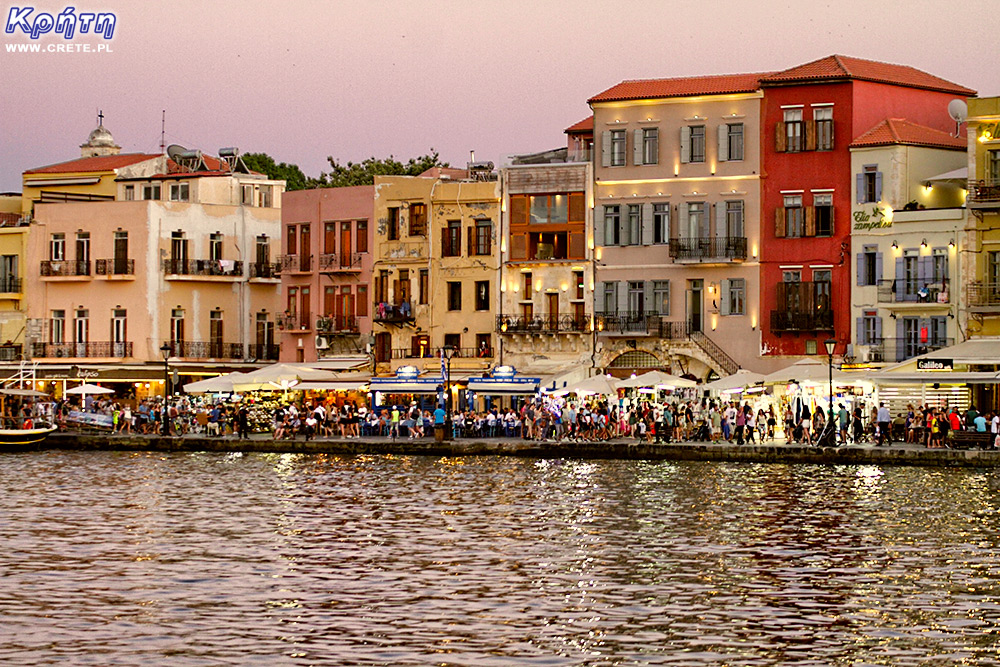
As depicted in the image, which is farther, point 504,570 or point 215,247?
point 215,247

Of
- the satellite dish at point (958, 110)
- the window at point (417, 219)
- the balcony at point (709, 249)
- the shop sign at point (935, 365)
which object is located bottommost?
the shop sign at point (935, 365)

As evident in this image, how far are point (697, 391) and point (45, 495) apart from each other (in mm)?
25644

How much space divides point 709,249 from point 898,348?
8.03 meters

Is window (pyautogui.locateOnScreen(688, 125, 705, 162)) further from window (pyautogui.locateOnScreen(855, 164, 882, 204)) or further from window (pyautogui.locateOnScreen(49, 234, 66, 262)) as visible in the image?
window (pyautogui.locateOnScreen(49, 234, 66, 262))

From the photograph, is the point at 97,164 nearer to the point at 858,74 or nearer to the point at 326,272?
the point at 326,272

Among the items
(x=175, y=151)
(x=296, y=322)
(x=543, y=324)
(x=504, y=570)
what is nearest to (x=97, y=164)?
(x=175, y=151)

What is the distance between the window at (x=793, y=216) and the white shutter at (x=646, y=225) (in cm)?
517

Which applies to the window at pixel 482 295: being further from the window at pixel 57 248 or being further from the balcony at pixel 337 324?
the window at pixel 57 248

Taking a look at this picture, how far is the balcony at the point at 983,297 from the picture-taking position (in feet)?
192

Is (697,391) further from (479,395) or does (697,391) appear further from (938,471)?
(938,471)

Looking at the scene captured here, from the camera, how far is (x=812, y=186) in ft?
209

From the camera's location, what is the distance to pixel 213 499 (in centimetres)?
3984

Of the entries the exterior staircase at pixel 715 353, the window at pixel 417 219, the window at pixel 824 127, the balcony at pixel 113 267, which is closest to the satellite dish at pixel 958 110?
the window at pixel 824 127

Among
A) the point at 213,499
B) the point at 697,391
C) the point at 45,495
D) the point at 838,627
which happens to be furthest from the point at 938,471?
the point at 838,627
